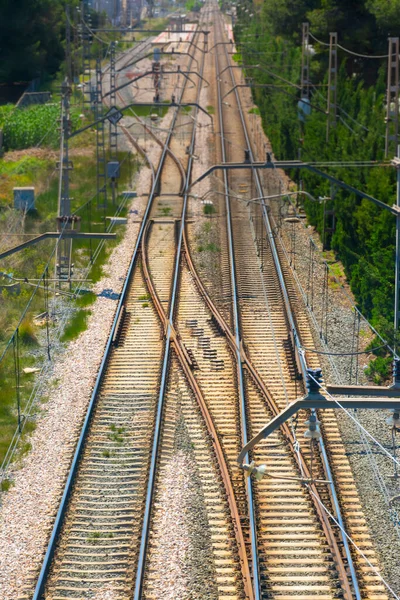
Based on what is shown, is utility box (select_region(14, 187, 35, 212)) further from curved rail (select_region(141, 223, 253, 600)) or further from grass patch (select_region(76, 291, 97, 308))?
grass patch (select_region(76, 291, 97, 308))

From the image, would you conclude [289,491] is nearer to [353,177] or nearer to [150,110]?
[353,177]

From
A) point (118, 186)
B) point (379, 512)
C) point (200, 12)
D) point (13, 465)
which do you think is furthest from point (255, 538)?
point (200, 12)

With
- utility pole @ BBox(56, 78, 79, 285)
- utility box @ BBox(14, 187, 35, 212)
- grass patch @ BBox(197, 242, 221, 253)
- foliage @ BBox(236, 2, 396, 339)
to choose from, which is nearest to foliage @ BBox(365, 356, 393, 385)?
foliage @ BBox(236, 2, 396, 339)

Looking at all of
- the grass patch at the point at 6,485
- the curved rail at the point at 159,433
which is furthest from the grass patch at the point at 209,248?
the grass patch at the point at 6,485

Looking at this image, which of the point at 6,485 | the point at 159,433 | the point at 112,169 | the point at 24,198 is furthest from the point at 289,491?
the point at 112,169

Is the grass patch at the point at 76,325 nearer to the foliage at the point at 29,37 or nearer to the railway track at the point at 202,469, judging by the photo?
the railway track at the point at 202,469

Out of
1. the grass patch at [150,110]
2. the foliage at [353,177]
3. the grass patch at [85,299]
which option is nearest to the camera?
the foliage at [353,177]

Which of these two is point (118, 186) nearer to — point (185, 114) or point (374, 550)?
point (185, 114)
